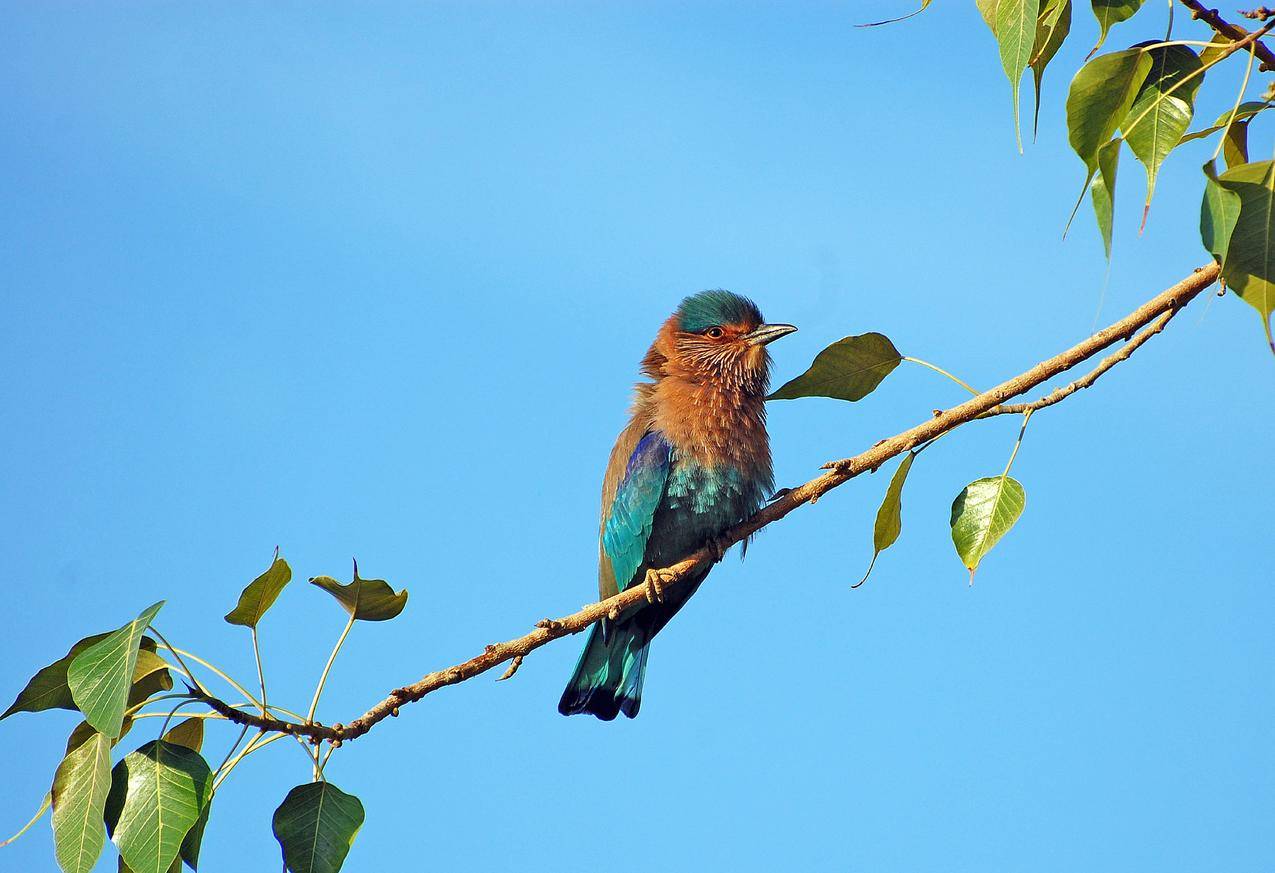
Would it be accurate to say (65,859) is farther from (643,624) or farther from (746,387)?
(746,387)

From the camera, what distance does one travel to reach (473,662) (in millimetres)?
3326

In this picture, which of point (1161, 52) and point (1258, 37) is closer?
point (1258, 37)

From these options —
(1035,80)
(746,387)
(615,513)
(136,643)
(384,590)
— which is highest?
(746,387)

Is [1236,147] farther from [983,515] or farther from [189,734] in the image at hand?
[189,734]

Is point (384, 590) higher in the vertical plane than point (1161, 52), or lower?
lower

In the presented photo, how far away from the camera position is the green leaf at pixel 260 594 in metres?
3.22

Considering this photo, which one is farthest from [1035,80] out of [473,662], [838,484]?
[473,662]

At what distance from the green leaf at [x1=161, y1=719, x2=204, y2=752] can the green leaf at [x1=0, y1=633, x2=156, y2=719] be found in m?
0.31

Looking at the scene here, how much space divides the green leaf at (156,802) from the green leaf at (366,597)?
54 centimetres

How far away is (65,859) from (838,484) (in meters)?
2.37

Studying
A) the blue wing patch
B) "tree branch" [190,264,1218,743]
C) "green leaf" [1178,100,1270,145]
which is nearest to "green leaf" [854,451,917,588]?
"tree branch" [190,264,1218,743]

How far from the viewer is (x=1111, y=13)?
2986 mm

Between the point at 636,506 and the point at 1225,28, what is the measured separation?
3.45 meters

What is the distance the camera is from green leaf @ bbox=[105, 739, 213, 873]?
2932 millimetres
